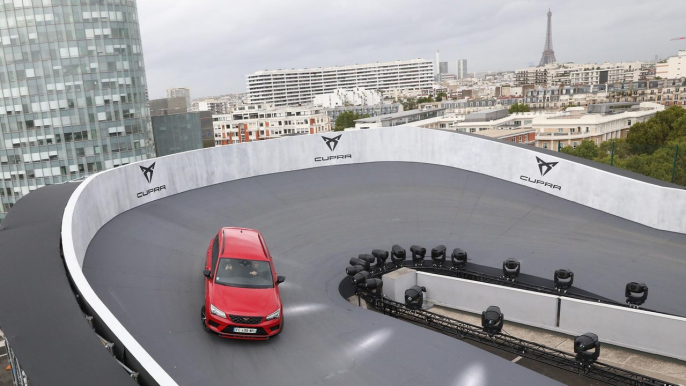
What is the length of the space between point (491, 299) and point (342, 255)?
12.4 ft

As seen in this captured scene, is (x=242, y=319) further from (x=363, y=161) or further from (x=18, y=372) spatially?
(x=363, y=161)

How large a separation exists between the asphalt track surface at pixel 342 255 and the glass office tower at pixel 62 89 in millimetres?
41635

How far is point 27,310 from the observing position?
540 cm

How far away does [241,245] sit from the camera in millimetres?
9047

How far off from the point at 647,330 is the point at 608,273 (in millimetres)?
2111

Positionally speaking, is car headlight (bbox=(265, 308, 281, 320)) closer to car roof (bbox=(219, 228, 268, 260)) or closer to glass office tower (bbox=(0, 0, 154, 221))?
car roof (bbox=(219, 228, 268, 260))

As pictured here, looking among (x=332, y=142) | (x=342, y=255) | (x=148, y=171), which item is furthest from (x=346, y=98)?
(x=342, y=255)

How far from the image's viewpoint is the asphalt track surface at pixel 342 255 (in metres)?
7.07

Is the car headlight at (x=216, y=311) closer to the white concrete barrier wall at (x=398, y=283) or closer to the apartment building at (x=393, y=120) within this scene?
the white concrete barrier wall at (x=398, y=283)

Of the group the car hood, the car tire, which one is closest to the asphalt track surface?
the car tire

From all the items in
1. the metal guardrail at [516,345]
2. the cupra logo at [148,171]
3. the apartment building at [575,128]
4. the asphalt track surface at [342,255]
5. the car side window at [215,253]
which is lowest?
the apartment building at [575,128]

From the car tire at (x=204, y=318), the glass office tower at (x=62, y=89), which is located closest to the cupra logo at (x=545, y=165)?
the car tire at (x=204, y=318)

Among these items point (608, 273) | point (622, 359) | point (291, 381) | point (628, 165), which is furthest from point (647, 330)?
point (628, 165)

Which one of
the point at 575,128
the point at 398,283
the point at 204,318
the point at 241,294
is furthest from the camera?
the point at 575,128
